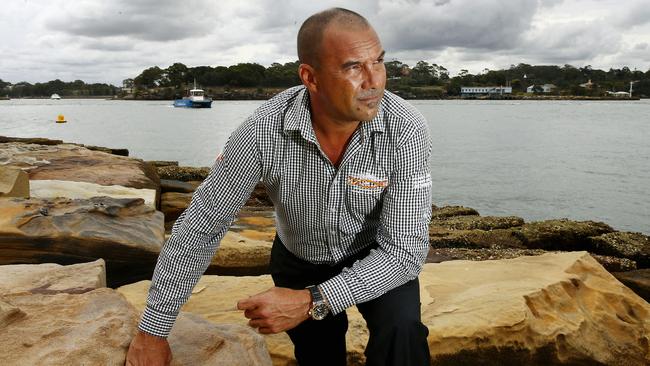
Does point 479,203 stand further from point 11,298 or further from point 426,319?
point 11,298

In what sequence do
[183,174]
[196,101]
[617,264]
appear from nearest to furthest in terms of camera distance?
[617,264] < [183,174] < [196,101]

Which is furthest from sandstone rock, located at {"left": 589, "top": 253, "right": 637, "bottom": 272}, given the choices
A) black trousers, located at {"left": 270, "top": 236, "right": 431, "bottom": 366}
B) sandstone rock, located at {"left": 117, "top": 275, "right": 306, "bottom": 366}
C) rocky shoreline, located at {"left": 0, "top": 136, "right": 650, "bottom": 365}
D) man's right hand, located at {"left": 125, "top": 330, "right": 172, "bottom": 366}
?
man's right hand, located at {"left": 125, "top": 330, "right": 172, "bottom": 366}

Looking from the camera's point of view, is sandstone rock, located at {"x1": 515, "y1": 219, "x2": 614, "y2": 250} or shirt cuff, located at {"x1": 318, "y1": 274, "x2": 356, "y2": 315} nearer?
shirt cuff, located at {"x1": 318, "y1": 274, "x2": 356, "y2": 315}

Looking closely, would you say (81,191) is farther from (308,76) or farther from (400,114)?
(400,114)

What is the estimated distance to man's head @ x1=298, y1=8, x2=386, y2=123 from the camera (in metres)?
2.52

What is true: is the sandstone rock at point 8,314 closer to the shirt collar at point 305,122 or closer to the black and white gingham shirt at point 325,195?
the black and white gingham shirt at point 325,195

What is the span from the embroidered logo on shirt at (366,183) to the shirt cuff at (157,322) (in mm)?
884

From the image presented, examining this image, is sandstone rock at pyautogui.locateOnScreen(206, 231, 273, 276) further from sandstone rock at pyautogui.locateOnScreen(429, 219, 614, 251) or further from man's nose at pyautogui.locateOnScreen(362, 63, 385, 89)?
man's nose at pyautogui.locateOnScreen(362, 63, 385, 89)

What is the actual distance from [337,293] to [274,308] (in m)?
0.26

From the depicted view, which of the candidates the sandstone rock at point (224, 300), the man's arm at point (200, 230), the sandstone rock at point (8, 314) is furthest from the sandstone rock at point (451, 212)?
the sandstone rock at point (8, 314)

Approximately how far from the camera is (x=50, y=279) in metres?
3.21

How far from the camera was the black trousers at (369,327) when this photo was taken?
262 centimetres

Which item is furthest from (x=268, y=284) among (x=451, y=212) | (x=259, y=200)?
(x=451, y=212)

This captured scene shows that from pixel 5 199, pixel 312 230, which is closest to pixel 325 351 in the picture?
pixel 312 230
